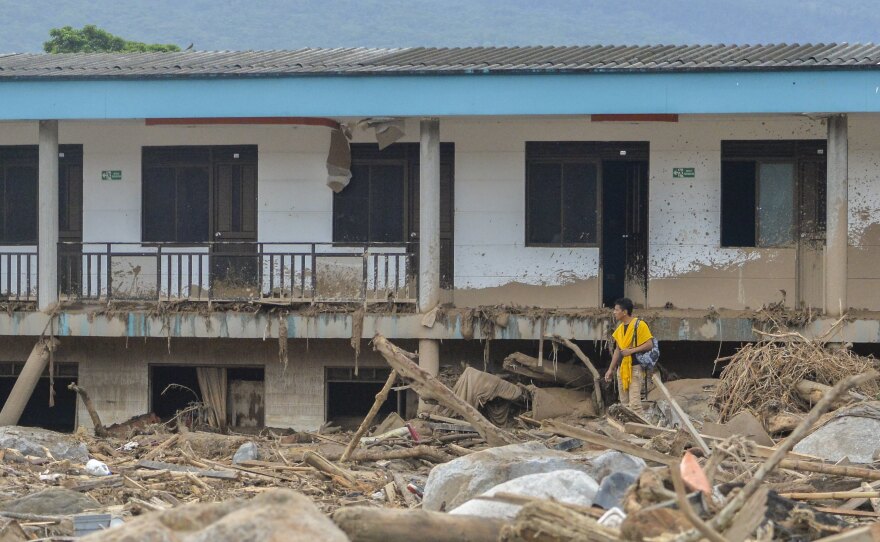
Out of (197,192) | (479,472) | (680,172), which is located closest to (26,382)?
(197,192)

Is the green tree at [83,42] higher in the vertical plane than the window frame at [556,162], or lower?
higher

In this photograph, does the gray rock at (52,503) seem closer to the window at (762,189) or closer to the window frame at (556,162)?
the window frame at (556,162)

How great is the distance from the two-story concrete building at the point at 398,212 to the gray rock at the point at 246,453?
3.20 meters

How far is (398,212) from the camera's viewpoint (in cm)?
1841

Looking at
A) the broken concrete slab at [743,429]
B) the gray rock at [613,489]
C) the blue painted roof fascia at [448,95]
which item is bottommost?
the broken concrete slab at [743,429]

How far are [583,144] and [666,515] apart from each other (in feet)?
38.4

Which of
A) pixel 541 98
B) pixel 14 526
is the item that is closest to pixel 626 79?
pixel 541 98

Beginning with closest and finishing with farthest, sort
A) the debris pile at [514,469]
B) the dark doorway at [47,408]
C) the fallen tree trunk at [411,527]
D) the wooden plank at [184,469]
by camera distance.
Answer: the debris pile at [514,469] < the fallen tree trunk at [411,527] < the wooden plank at [184,469] < the dark doorway at [47,408]

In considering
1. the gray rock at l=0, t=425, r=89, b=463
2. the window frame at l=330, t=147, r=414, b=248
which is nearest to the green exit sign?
the window frame at l=330, t=147, r=414, b=248

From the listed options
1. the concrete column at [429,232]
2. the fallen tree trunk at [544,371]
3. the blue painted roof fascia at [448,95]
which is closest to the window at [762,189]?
the blue painted roof fascia at [448,95]

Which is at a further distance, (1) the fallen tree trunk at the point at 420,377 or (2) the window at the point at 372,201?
(2) the window at the point at 372,201

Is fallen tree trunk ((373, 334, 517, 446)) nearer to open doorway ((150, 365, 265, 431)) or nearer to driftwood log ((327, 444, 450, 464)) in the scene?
driftwood log ((327, 444, 450, 464))

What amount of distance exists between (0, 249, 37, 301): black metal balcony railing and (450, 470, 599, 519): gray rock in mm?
10819

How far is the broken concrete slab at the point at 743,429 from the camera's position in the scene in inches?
492
